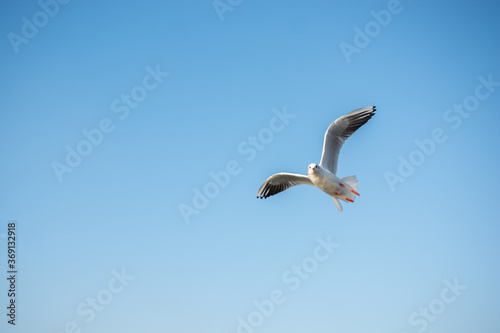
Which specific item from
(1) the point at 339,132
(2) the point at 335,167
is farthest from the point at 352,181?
(1) the point at 339,132

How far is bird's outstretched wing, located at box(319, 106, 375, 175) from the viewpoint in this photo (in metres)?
14.2

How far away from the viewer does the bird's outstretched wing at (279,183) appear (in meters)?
14.9

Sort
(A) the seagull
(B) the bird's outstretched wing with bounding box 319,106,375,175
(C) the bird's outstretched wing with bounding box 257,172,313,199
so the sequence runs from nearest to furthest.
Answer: (A) the seagull → (B) the bird's outstretched wing with bounding box 319,106,375,175 → (C) the bird's outstretched wing with bounding box 257,172,313,199

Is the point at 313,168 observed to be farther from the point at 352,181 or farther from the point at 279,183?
the point at 279,183

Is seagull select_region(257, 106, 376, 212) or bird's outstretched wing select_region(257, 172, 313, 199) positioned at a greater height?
bird's outstretched wing select_region(257, 172, 313, 199)

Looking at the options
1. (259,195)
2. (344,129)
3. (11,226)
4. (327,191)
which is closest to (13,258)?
(11,226)

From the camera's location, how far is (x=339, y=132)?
14398 mm

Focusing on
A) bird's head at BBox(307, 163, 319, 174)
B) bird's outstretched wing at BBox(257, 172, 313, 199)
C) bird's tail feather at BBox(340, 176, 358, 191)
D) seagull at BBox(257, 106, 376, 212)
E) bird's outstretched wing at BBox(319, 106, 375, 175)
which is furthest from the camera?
bird's outstretched wing at BBox(257, 172, 313, 199)

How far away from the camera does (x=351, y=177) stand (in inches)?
551

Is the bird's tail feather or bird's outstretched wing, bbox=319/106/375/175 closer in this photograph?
the bird's tail feather

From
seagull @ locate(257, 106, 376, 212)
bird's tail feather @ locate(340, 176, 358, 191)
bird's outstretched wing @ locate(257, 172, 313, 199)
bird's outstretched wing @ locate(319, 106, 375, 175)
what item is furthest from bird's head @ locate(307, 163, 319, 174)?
bird's outstretched wing @ locate(257, 172, 313, 199)

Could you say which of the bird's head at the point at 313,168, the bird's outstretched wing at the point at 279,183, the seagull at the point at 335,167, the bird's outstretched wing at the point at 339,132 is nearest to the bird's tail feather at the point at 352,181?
the seagull at the point at 335,167

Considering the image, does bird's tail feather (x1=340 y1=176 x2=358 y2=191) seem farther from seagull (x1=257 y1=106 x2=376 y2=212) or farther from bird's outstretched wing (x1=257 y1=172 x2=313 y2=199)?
bird's outstretched wing (x1=257 y1=172 x2=313 y2=199)

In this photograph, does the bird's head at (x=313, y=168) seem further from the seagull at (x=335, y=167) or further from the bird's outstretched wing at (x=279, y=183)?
the bird's outstretched wing at (x=279, y=183)
